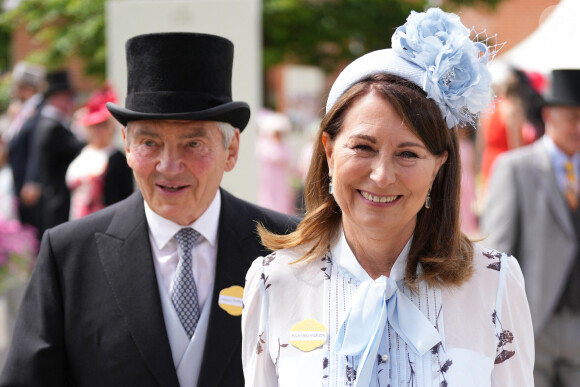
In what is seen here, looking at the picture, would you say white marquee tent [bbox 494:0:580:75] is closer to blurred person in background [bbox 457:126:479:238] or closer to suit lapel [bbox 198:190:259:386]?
blurred person in background [bbox 457:126:479:238]

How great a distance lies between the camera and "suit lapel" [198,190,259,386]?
120 inches

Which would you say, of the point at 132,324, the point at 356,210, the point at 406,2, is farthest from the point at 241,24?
the point at 406,2

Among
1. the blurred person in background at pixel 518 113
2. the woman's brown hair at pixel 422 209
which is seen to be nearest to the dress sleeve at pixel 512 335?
the woman's brown hair at pixel 422 209

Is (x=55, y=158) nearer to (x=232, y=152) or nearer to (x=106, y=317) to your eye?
(x=232, y=152)

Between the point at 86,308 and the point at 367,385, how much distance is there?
120cm

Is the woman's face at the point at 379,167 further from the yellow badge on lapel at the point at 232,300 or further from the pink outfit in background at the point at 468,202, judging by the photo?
the pink outfit in background at the point at 468,202

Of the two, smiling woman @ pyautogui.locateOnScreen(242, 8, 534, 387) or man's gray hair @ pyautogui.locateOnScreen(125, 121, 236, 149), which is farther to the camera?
man's gray hair @ pyautogui.locateOnScreen(125, 121, 236, 149)

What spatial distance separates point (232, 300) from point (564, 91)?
10.7 ft

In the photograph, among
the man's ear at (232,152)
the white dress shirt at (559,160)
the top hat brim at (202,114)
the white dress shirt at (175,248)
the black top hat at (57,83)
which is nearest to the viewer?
the top hat brim at (202,114)

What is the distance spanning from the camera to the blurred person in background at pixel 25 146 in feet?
31.7

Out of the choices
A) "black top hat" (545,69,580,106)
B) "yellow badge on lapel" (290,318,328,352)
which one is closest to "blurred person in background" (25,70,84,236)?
"black top hat" (545,69,580,106)

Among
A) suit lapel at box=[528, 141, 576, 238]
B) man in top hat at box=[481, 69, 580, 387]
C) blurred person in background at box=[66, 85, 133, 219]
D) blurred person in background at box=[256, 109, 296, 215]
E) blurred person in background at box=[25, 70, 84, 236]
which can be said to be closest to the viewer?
man in top hat at box=[481, 69, 580, 387]

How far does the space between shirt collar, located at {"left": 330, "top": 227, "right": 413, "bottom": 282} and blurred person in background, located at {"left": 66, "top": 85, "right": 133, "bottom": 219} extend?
166 inches

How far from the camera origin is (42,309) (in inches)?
123
